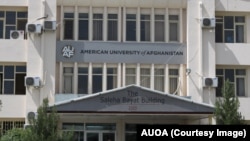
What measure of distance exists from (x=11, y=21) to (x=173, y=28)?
27.3 ft

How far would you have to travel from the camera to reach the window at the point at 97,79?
78.6 ft

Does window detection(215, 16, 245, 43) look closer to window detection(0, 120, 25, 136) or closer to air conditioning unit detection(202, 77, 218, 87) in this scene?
air conditioning unit detection(202, 77, 218, 87)

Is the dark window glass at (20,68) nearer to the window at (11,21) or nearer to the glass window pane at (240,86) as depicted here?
the window at (11,21)

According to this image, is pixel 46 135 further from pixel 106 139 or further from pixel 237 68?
pixel 237 68

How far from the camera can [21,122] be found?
2397 cm

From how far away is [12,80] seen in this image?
24.2 metres

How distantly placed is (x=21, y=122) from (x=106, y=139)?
4.32 meters

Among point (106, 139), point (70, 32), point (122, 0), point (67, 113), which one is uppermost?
point (122, 0)

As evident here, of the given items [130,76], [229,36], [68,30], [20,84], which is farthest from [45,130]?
[229,36]

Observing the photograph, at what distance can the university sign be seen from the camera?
78.2ft

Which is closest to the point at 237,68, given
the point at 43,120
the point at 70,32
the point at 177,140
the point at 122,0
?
the point at 122,0

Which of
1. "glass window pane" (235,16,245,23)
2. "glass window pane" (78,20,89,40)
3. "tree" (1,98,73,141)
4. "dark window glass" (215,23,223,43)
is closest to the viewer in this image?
"tree" (1,98,73,141)

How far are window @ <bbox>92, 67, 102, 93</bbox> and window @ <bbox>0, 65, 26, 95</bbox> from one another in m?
3.51

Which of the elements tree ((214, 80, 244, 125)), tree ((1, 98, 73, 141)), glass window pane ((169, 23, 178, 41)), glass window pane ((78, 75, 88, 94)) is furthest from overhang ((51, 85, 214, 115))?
glass window pane ((169, 23, 178, 41))
